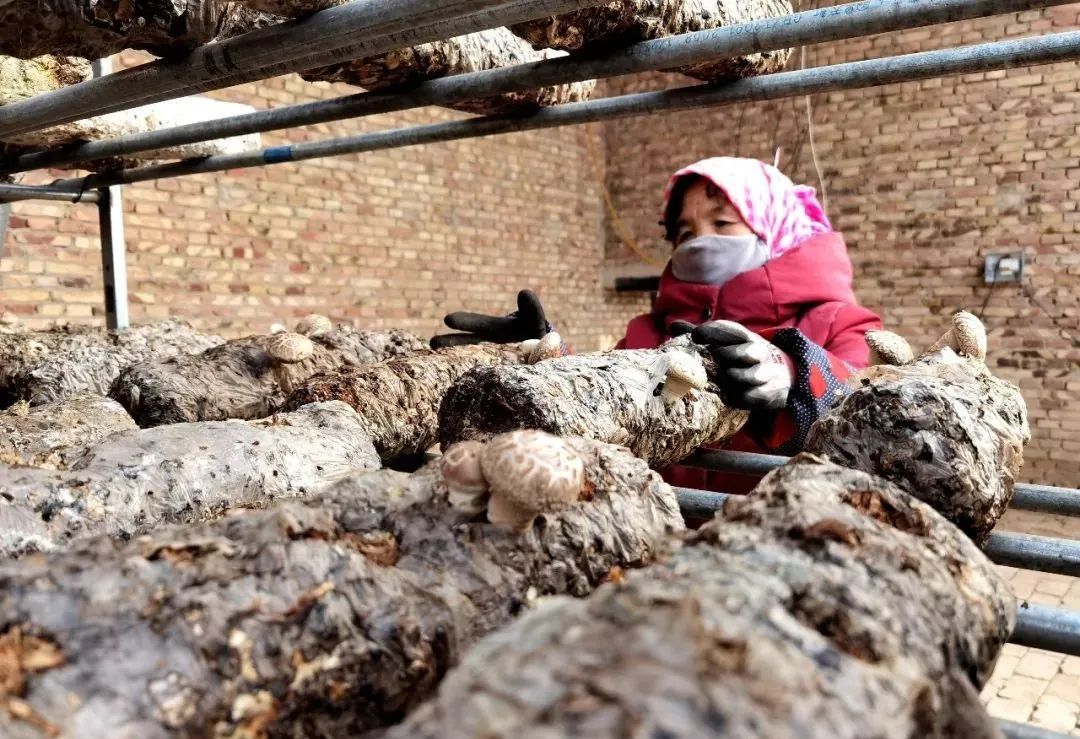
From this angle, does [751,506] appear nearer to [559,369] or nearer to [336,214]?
[559,369]

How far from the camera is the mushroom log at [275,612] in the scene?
631 millimetres

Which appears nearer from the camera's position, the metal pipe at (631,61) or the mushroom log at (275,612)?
the mushroom log at (275,612)

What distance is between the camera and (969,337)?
1952mm

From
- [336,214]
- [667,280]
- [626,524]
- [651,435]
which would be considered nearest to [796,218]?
[667,280]

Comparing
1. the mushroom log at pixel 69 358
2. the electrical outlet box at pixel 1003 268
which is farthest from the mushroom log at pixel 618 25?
the electrical outlet box at pixel 1003 268

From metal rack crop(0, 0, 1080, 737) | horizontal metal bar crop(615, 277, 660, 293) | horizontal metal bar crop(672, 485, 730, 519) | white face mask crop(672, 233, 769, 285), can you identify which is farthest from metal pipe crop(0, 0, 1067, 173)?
horizontal metal bar crop(615, 277, 660, 293)

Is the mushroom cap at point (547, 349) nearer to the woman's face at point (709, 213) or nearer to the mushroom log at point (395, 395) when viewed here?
the mushroom log at point (395, 395)

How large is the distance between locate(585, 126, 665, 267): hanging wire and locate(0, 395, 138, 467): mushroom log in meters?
8.07

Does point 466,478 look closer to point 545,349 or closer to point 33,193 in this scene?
point 545,349

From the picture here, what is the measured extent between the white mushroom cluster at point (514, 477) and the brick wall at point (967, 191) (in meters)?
7.35

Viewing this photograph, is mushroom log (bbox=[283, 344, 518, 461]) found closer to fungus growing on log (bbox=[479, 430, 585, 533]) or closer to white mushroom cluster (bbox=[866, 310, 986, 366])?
fungus growing on log (bbox=[479, 430, 585, 533])

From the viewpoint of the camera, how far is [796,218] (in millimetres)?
3047

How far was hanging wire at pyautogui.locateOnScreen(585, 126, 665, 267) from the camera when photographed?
9445 mm

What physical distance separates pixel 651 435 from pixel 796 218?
65.2 inches
